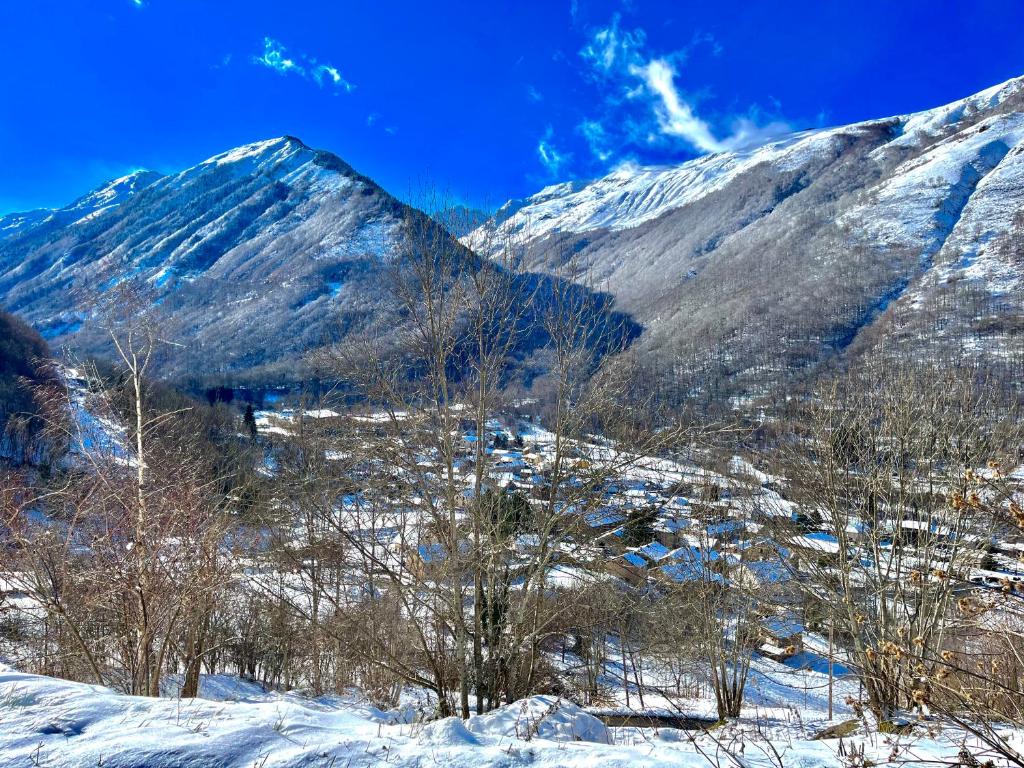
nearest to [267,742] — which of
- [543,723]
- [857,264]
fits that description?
[543,723]

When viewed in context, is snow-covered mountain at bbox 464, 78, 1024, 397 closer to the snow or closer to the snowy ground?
the snow

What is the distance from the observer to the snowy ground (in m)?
3.37

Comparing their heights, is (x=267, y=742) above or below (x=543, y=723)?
above

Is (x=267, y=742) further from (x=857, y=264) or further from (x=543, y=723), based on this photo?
(x=857, y=264)

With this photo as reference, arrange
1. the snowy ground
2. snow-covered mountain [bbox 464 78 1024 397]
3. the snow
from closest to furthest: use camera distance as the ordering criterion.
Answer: the snowy ground
the snow
snow-covered mountain [bbox 464 78 1024 397]

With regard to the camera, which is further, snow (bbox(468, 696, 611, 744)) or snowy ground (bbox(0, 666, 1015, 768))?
snow (bbox(468, 696, 611, 744))

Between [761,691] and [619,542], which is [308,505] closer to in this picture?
[619,542]

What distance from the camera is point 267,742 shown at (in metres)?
3.59

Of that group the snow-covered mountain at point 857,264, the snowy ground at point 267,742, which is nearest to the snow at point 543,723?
the snowy ground at point 267,742

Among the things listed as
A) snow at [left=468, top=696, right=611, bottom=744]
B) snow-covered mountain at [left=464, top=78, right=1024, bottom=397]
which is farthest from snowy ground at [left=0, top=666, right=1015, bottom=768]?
snow-covered mountain at [left=464, top=78, right=1024, bottom=397]

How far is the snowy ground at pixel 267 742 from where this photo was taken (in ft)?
11.0

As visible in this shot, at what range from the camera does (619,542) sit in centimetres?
942

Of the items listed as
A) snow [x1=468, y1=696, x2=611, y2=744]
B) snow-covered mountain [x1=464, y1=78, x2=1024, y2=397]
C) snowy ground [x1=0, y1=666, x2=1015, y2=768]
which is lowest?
snow [x1=468, y1=696, x2=611, y2=744]

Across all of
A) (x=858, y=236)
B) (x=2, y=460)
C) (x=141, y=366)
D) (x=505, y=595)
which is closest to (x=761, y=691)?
(x=505, y=595)
